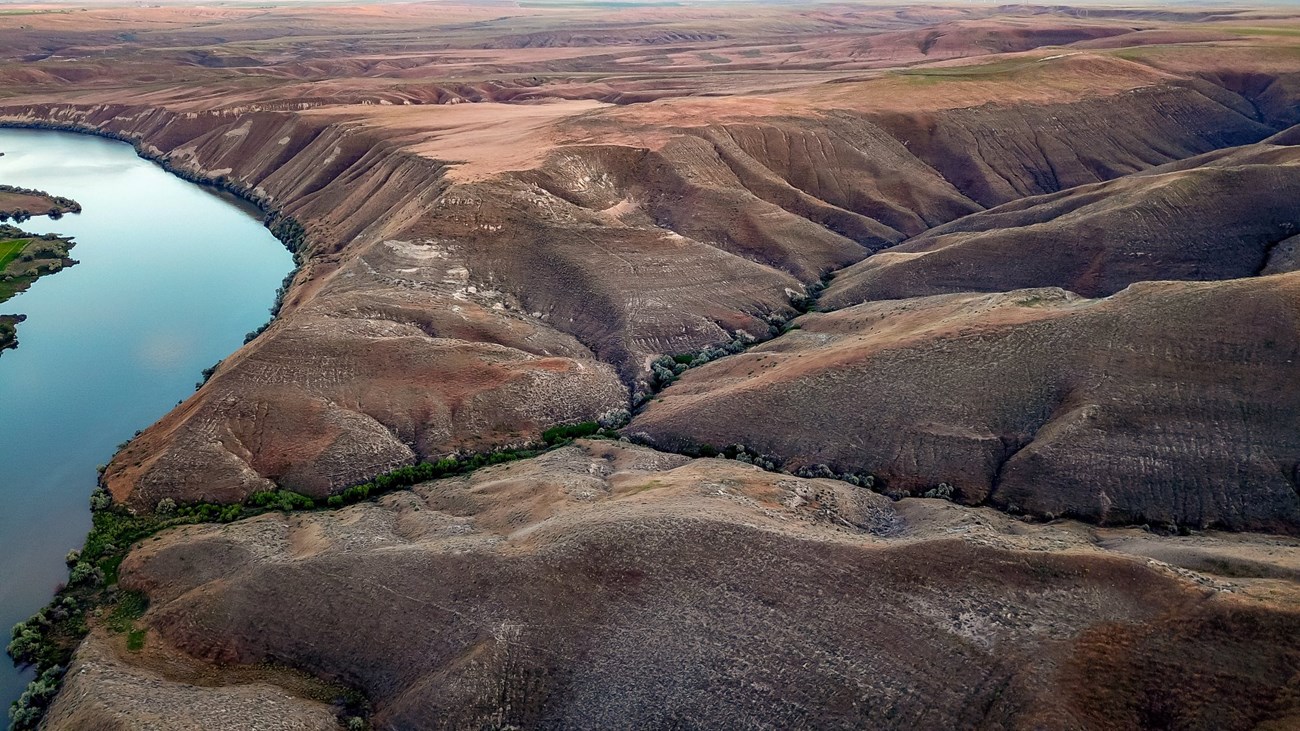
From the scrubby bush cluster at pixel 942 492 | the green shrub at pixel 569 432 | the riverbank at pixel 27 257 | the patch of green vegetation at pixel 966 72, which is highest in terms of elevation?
the patch of green vegetation at pixel 966 72

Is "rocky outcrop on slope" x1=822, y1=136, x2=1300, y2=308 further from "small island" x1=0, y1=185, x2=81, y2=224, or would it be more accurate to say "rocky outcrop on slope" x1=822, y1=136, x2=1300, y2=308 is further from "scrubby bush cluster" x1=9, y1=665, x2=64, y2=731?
"small island" x1=0, y1=185, x2=81, y2=224

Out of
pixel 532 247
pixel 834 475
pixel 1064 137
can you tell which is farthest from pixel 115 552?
pixel 1064 137

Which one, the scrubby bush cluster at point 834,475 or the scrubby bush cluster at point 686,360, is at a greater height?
the scrubby bush cluster at point 686,360

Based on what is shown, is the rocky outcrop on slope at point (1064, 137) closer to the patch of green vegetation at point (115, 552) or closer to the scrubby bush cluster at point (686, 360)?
the scrubby bush cluster at point (686, 360)

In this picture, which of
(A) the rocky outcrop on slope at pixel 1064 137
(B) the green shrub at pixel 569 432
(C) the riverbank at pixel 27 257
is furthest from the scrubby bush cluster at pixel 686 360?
(C) the riverbank at pixel 27 257

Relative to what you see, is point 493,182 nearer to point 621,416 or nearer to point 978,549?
point 621,416

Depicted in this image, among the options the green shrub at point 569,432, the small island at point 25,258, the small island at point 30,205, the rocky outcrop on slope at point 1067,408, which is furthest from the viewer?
the small island at point 30,205
